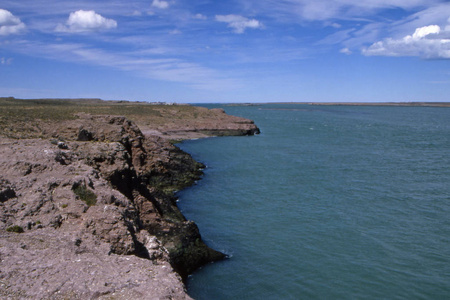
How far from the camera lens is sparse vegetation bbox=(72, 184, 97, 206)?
10.5 m

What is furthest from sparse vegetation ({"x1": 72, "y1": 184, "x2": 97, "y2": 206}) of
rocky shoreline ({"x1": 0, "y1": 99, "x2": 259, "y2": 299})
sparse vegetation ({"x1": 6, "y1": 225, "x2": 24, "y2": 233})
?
sparse vegetation ({"x1": 6, "y1": 225, "x2": 24, "y2": 233})

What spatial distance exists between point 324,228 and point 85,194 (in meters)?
15.1

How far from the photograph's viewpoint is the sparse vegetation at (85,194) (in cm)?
1053

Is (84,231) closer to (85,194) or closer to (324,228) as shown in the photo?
(85,194)

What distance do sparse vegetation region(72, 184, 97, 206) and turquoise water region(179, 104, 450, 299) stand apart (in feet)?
20.5

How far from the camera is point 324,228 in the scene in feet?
71.1

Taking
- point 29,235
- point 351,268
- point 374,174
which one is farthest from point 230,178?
point 29,235

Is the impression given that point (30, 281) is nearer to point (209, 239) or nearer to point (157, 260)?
point (157, 260)

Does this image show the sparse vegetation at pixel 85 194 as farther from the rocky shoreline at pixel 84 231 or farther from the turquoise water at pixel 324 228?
the turquoise water at pixel 324 228

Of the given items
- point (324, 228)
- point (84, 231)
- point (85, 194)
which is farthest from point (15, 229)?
point (324, 228)

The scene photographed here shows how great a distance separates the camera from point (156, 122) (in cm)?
7738

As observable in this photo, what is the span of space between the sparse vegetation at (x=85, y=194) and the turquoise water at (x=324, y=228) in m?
6.26

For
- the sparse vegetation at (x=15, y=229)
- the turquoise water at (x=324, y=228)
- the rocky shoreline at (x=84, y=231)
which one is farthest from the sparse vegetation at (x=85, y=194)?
the turquoise water at (x=324, y=228)

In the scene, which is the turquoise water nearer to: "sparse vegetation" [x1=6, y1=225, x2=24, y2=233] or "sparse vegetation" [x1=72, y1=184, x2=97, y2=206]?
"sparse vegetation" [x1=72, y1=184, x2=97, y2=206]
